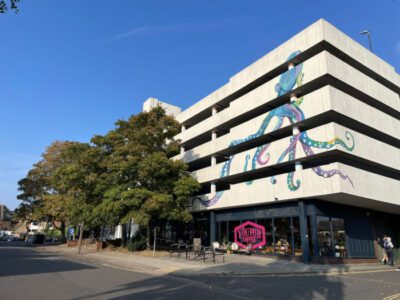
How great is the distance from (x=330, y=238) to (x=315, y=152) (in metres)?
5.92

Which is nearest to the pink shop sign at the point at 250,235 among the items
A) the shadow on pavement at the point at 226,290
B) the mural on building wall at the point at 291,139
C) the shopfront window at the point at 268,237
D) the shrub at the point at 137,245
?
the shopfront window at the point at 268,237

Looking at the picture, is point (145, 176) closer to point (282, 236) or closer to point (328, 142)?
point (282, 236)

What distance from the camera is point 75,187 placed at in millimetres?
29703

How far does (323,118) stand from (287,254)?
9817mm

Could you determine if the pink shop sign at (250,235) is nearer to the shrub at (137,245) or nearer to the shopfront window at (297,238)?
the shopfront window at (297,238)

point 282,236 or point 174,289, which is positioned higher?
point 282,236

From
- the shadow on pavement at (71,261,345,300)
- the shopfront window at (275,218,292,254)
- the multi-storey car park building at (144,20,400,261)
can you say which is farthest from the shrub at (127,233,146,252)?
the shadow on pavement at (71,261,345,300)

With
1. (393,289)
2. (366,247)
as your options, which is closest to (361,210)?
(366,247)

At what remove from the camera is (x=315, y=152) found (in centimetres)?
2083

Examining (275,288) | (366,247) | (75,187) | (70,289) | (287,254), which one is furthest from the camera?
(75,187)

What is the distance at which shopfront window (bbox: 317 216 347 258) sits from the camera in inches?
826

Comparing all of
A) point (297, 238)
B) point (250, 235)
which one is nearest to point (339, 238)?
point (297, 238)

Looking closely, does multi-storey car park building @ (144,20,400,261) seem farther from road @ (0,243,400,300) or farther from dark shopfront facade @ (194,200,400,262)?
road @ (0,243,400,300)

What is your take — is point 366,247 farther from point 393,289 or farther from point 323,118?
point 393,289
